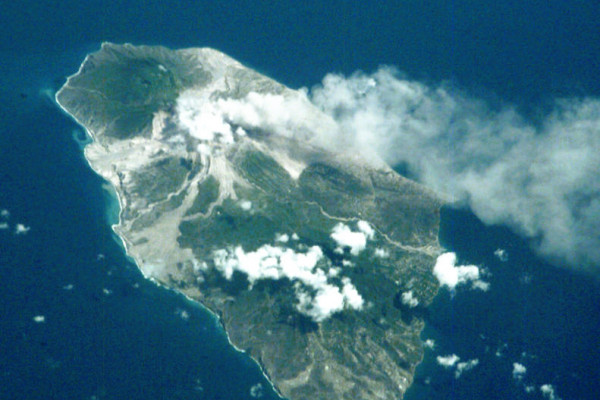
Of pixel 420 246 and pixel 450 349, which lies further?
pixel 420 246

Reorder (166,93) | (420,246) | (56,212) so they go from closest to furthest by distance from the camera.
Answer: (56,212), (420,246), (166,93)

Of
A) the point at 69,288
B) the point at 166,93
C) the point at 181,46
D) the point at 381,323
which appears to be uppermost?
the point at 181,46

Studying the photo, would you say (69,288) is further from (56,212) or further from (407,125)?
(407,125)

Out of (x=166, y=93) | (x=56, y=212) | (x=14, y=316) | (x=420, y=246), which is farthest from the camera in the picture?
(x=166, y=93)

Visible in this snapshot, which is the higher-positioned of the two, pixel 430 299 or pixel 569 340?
pixel 569 340

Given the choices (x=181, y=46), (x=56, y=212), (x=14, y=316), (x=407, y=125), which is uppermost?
(x=407, y=125)

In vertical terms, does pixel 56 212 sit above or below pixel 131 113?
below

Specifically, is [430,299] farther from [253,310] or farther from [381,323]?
[253,310]

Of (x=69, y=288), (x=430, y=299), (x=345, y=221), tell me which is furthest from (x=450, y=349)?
(x=69, y=288)

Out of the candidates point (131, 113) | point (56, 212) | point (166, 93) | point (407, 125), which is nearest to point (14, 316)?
point (56, 212)
